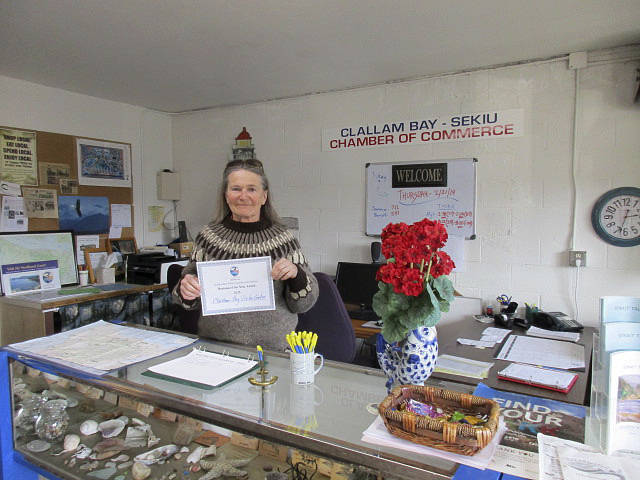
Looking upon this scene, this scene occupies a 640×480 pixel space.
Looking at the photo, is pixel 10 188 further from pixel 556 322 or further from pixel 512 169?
pixel 556 322

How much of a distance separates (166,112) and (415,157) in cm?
285

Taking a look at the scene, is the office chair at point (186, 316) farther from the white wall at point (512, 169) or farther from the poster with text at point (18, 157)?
the poster with text at point (18, 157)

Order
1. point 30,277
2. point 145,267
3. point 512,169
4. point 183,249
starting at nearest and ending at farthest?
Answer: point 512,169 < point 30,277 < point 145,267 < point 183,249

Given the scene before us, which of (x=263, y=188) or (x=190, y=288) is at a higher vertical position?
(x=263, y=188)

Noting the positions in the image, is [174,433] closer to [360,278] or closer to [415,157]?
[360,278]

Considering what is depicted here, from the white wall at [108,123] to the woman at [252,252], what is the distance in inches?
108

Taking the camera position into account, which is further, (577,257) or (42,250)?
(42,250)

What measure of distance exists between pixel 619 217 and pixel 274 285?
2421 millimetres

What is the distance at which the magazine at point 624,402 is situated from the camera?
2.73 feet

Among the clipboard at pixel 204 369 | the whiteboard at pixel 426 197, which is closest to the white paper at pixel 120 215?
the whiteboard at pixel 426 197

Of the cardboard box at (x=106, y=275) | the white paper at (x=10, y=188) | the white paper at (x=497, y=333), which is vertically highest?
the white paper at (x=10, y=188)

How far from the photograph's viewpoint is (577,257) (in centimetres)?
298

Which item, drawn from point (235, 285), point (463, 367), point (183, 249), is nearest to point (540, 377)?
point (463, 367)

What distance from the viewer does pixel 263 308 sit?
157cm
